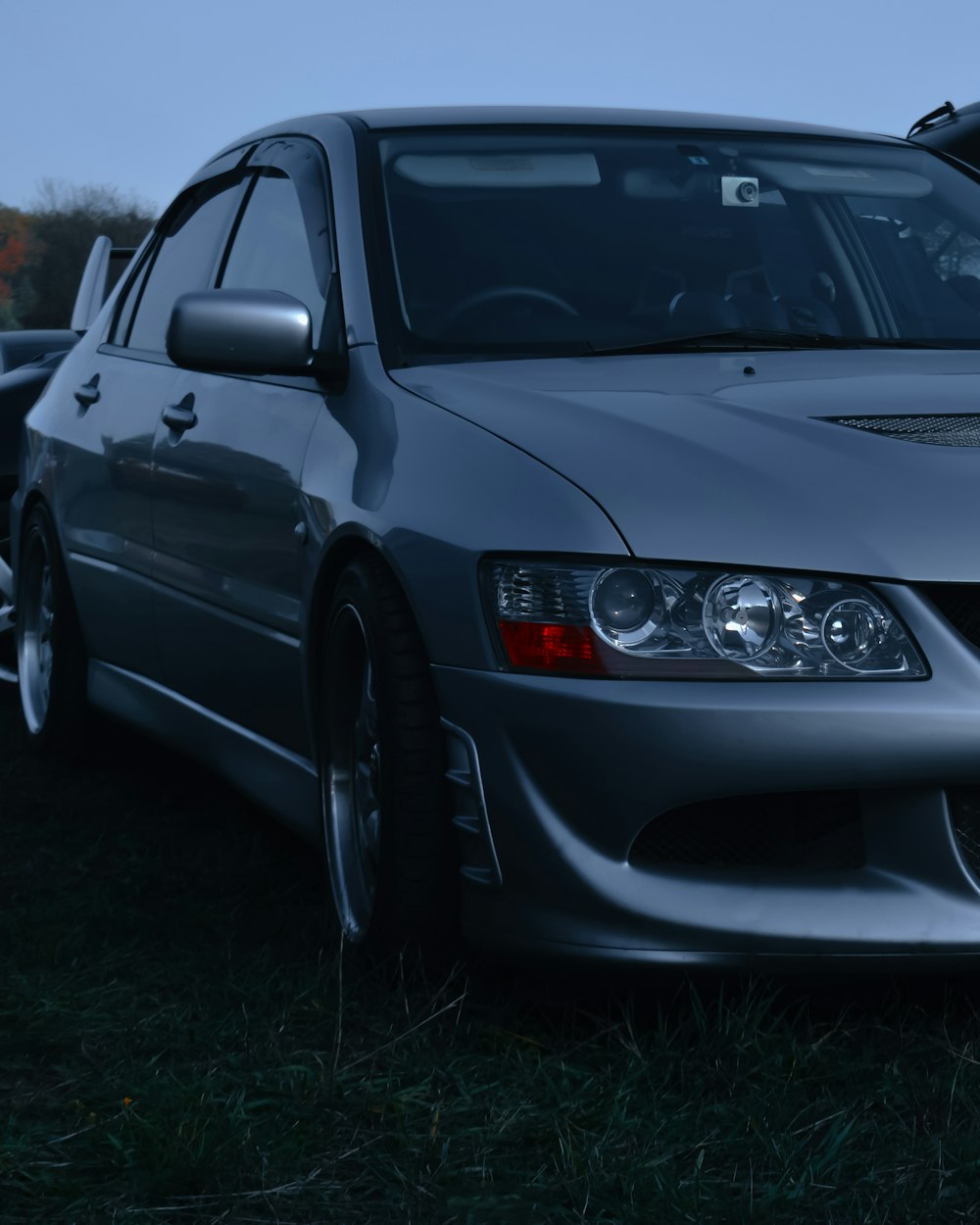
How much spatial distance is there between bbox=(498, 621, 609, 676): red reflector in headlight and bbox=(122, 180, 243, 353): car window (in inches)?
85.7

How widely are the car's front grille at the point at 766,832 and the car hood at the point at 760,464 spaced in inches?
13.5

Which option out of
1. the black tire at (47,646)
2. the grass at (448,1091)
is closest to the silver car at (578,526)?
the grass at (448,1091)

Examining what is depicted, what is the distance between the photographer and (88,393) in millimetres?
5516

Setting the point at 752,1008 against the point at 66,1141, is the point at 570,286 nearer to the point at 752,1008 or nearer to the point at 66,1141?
the point at 752,1008

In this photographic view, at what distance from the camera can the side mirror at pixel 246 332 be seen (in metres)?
3.80

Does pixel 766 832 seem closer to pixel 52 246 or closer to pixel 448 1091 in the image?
pixel 448 1091

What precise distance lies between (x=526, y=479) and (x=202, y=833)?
2130mm

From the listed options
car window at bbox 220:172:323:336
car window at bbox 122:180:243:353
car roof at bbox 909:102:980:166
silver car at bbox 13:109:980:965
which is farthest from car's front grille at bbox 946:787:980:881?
car roof at bbox 909:102:980:166

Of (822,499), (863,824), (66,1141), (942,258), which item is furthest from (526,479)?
(942,258)

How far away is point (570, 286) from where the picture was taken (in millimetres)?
4074

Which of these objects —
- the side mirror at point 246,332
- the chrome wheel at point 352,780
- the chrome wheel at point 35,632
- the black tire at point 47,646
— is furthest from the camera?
the chrome wheel at point 35,632

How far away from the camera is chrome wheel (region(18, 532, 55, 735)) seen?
5961 millimetres

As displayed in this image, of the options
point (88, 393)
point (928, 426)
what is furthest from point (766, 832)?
A: point (88, 393)

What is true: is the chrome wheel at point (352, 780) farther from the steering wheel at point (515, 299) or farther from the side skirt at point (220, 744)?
the steering wheel at point (515, 299)
